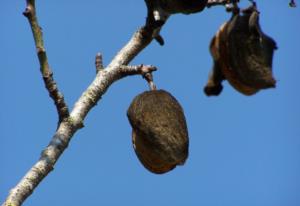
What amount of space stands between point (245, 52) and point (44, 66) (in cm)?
90

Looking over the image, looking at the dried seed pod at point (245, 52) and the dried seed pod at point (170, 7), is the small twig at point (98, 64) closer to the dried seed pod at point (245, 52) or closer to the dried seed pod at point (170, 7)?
the dried seed pod at point (170, 7)

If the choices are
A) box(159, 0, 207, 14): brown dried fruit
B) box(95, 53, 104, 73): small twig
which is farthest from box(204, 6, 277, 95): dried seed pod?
box(95, 53, 104, 73): small twig

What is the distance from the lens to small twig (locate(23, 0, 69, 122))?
10.3 ft

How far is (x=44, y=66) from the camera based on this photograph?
10.6 feet

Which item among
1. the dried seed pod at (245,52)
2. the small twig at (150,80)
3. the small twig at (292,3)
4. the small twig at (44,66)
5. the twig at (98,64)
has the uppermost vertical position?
the small twig at (292,3)

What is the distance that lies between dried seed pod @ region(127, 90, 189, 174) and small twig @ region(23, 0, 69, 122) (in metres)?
0.32

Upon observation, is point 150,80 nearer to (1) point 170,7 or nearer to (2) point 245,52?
(1) point 170,7

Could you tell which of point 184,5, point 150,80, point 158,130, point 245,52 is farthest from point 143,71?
point 245,52

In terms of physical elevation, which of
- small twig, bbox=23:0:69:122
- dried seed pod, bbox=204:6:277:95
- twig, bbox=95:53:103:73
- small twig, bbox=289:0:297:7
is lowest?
small twig, bbox=23:0:69:122

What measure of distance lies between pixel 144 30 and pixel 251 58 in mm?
643

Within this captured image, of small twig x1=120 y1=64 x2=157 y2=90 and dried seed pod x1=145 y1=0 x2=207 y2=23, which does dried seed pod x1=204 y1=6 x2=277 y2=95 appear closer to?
dried seed pod x1=145 y1=0 x2=207 y2=23

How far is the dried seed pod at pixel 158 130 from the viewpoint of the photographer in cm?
327

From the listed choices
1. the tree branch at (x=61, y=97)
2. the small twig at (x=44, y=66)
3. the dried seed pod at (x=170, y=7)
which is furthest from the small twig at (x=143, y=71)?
the small twig at (x=44, y=66)

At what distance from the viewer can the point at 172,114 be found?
3.33m
